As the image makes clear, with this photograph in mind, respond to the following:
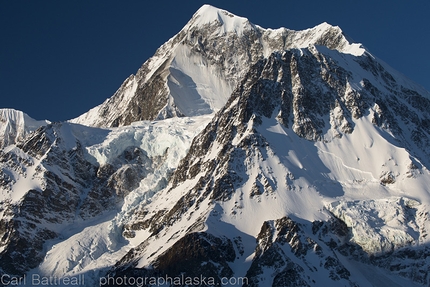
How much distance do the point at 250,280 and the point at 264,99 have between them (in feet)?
205

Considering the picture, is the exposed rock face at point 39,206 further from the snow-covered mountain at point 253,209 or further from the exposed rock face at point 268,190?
Result: the exposed rock face at point 268,190

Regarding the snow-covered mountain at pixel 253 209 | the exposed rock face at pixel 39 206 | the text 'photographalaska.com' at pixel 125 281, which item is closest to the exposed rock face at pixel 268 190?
the snow-covered mountain at pixel 253 209

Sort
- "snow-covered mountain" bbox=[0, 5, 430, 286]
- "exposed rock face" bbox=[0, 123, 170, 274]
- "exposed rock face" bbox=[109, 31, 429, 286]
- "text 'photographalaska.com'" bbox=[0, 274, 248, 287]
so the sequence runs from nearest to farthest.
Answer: "text 'photographalaska.com'" bbox=[0, 274, 248, 287]
"exposed rock face" bbox=[109, 31, 429, 286]
"snow-covered mountain" bbox=[0, 5, 430, 286]
"exposed rock face" bbox=[0, 123, 170, 274]

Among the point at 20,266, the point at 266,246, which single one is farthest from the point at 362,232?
the point at 20,266

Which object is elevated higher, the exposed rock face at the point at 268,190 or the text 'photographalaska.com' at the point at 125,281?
the exposed rock face at the point at 268,190

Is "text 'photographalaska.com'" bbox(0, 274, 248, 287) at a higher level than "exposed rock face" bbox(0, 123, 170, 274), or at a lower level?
lower

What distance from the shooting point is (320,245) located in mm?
153875

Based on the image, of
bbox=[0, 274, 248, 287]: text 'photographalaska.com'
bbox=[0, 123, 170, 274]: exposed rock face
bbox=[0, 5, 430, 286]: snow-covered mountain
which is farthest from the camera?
bbox=[0, 123, 170, 274]: exposed rock face

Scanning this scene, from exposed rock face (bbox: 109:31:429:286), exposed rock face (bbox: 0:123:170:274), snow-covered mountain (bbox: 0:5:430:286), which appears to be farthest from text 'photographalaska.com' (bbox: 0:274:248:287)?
exposed rock face (bbox: 0:123:170:274)

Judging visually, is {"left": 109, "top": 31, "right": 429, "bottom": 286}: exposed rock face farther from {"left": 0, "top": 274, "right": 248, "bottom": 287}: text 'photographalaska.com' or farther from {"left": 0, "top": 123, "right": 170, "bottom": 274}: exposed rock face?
{"left": 0, "top": 123, "right": 170, "bottom": 274}: exposed rock face

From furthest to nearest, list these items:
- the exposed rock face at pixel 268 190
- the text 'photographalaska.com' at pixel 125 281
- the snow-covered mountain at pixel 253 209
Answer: the snow-covered mountain at pixel 253 209 < the exposed rock face at pixel 268 190 < the text 'photographalaska.com' at pixel 125 281

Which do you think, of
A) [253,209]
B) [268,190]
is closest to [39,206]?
[253,209]

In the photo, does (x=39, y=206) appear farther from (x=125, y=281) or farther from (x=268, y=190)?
(x=268, y=190)

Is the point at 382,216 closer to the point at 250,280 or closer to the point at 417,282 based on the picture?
the point at 417,282
